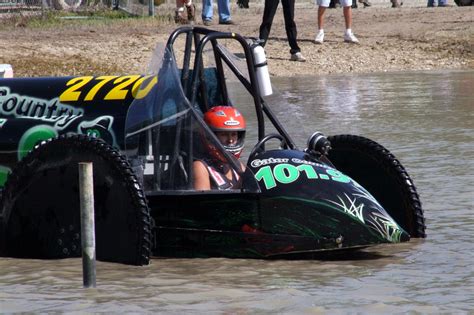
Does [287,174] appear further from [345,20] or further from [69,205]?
[345,20]

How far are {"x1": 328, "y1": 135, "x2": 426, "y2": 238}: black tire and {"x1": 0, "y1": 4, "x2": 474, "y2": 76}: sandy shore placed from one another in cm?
1206

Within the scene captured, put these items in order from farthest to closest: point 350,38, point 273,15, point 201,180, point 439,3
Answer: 1. point 439,3
2. point 350,38
3. point 273,15
4. point 201,180

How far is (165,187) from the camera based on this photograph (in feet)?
27.4

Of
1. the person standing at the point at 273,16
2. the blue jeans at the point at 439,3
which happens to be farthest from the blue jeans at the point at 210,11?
the blue jeans at the point at 439,3

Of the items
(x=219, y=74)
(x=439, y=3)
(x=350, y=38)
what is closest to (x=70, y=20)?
(x=350, y=38)

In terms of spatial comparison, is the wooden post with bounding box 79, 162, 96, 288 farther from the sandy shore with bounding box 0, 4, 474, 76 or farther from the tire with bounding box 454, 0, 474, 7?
the tire with bounding box 454, 0, 474, 7

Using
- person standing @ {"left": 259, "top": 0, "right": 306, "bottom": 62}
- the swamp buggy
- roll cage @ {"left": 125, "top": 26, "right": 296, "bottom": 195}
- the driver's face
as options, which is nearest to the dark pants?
person standing @ {"left": 259, "top": 0, "right": 306, "bottom": 62}

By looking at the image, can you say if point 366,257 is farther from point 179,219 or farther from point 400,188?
point 179,219

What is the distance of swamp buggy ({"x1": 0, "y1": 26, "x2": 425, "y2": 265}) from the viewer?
7.99 metres

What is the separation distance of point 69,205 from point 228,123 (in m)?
1.22

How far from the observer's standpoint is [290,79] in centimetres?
2188

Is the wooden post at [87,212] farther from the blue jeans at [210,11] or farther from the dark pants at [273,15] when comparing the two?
the blue jeans at [210,11]

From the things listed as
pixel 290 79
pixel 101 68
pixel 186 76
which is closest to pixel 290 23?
pixel 290 79

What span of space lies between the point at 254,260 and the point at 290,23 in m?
14.0
